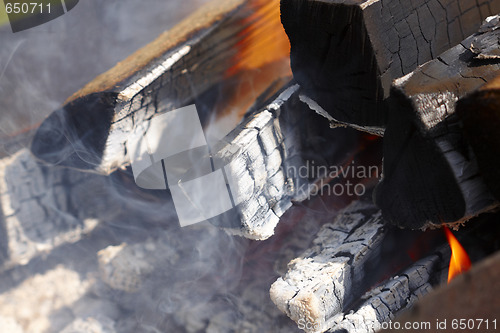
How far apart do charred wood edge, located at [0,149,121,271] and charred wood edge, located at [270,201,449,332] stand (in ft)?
3.38

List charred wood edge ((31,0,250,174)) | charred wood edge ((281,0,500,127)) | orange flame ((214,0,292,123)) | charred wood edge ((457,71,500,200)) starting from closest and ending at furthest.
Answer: charred wood edge ((457,71,500,200)) → charred wood edge ((281,0,500,127)) → charred wood edge ((31,0,250,174)) → orange flame ((214,0,292,123))

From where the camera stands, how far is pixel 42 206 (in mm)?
1897

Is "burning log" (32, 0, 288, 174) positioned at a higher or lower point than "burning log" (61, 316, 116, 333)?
higher

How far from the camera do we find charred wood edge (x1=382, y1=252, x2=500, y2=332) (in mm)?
632

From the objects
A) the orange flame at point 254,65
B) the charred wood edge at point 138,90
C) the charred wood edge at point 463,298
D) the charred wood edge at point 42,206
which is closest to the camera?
the charred wood edge at point 463,298

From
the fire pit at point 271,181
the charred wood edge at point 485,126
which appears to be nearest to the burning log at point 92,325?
the fire pit at point 271,181

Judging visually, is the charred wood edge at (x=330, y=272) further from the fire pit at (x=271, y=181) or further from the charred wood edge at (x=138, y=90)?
the charred wood edge at (x=138, y=90)

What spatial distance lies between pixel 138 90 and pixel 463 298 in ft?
4.17

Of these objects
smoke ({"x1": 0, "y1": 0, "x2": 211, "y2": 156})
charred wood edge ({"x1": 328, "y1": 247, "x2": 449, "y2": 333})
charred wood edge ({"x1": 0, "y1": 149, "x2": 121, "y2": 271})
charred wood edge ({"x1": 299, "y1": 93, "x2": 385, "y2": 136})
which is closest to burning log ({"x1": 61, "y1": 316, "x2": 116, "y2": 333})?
charred wood edge ({"x1": 0, "y1": 149, "x2": 121, "y2": 271})

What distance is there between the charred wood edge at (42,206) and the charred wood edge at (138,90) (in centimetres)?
12

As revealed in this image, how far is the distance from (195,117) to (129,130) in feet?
1.22

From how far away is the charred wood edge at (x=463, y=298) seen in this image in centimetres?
63

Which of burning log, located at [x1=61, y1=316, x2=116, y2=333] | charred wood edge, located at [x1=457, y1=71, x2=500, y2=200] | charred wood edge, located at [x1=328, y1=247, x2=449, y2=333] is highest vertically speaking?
charred wood edge, located at [x1=457, y1=71, x2=500, y2=200]

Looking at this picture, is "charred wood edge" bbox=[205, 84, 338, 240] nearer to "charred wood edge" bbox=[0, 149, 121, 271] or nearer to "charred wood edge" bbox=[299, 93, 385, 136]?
"charred wood edge" bbox=[299, 93, 385, 136]
